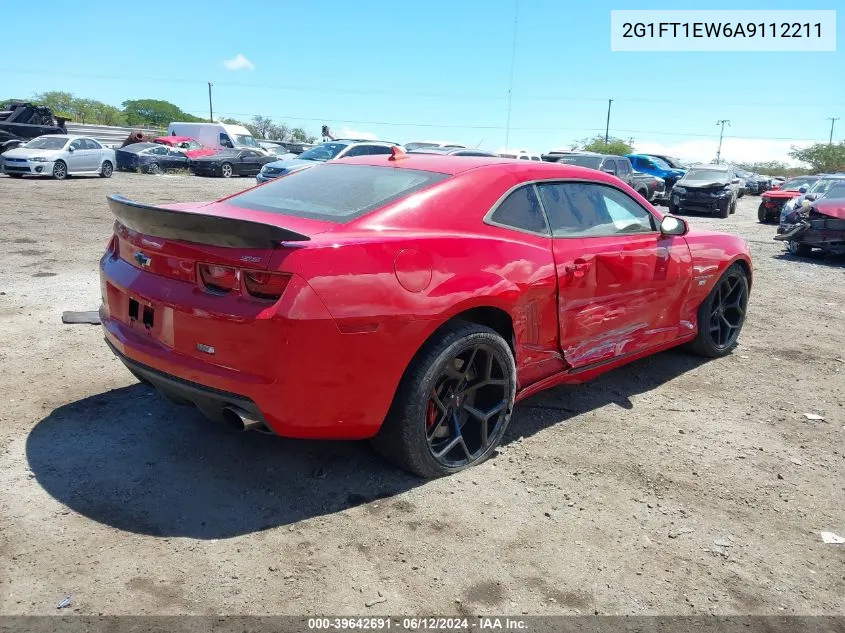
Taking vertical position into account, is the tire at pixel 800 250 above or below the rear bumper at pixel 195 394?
below

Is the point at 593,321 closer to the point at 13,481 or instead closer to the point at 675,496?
Result: the point at 675,496

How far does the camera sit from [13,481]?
3.15 meters

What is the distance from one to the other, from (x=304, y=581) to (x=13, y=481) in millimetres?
1547

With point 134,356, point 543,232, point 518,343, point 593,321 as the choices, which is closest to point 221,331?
point 134,356

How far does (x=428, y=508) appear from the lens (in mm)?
3139

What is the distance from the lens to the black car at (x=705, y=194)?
66.3ft

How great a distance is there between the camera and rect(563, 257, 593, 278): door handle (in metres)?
3.85

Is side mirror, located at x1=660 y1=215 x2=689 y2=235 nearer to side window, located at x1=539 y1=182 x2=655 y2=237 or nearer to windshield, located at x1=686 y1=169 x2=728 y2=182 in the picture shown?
side window, located at x1=539 y1=182 x2=655 y2=237

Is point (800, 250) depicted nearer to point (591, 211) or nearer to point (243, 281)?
point (591, 211)

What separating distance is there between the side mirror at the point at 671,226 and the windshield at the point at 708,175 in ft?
57.8

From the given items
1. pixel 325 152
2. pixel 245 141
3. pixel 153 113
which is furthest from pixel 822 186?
pixel 153 113

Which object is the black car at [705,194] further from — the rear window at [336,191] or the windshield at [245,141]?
the windshield at [245,141]

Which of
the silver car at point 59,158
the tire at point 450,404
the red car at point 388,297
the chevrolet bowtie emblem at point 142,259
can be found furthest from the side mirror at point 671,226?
the silver car at point 59,158

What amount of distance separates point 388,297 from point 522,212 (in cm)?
119
